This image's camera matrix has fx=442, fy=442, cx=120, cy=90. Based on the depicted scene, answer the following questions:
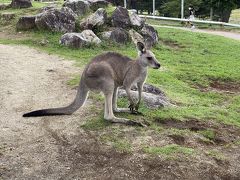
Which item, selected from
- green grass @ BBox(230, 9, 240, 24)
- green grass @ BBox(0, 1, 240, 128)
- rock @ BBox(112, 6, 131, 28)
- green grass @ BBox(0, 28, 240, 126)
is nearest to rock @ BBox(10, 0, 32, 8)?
green grass @ BBox(0, 1, 240, 128)

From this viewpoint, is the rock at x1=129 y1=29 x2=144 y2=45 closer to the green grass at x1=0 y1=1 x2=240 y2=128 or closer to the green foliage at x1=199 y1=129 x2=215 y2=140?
the green grass at x1=0 y1=1 x2=240 y2=128

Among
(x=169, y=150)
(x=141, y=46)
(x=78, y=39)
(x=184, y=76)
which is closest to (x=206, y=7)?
(x=78, y=39)

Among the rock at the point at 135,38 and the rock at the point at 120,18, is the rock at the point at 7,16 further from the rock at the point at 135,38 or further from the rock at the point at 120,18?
the rock at the point at 135,38

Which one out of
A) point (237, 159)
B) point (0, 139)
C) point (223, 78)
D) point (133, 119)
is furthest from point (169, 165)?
point (223, 78)

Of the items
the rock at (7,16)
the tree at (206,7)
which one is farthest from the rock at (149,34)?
the tree at (206,7)

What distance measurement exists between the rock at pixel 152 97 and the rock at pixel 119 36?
514cm

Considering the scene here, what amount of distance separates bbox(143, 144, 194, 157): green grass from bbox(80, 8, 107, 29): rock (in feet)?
26.0

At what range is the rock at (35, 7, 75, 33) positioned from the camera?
42.8ft

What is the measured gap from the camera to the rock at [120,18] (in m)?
13.5

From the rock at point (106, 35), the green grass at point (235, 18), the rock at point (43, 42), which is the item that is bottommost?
the green grass at point (235, 18)

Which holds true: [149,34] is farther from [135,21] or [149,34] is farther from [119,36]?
[119,36]

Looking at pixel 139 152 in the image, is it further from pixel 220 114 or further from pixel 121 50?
pixel 121 50

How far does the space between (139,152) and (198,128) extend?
1427mm

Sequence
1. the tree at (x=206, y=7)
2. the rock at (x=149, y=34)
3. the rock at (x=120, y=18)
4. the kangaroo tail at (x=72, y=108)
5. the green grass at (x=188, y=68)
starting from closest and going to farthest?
the kangaroo tail at (x=72, y=108)
the green grass at (x=188, y=68)
the rock at (x=120, y=18)
the rock at (x=149, y=34)
the tree at (x=206, y=7)
